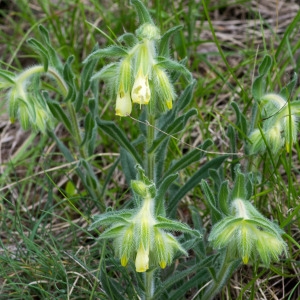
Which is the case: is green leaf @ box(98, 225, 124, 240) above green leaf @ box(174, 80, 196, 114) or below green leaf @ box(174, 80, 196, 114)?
below

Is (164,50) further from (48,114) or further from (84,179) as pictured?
(84,179)

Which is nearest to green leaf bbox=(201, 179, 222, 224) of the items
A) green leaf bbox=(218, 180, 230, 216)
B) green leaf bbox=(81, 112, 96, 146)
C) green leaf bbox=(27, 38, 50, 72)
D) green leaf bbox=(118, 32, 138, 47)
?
green leaf bbox=(218, 180, 230, 216)

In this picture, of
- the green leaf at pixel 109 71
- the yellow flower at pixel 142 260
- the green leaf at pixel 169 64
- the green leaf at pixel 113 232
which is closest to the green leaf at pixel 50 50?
the green leaf at pixel 109 71

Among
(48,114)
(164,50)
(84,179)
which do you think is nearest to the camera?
(164,50)

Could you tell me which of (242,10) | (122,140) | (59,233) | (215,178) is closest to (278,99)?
(215,178)

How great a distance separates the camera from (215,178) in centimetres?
287

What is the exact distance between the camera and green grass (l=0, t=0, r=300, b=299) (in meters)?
2.80

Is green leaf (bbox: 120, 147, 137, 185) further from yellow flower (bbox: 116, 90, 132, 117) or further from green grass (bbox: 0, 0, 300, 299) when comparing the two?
yellow flower (bbox: 116, 90, 132, 117)

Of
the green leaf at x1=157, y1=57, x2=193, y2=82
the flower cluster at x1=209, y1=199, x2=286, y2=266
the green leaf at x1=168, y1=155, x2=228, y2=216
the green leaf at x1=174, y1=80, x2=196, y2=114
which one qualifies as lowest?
the green leaf at x1=168, y1=155, x2=228, y2=216

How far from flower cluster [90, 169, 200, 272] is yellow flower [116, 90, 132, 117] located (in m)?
0.29

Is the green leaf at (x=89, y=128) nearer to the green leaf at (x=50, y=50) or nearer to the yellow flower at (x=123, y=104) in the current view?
the green leaf at (x=50, y=50)

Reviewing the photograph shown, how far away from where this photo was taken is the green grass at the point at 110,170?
2805mm

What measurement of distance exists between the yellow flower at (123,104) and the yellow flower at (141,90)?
61 millimetres

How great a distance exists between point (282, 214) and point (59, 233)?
4.40 feet
